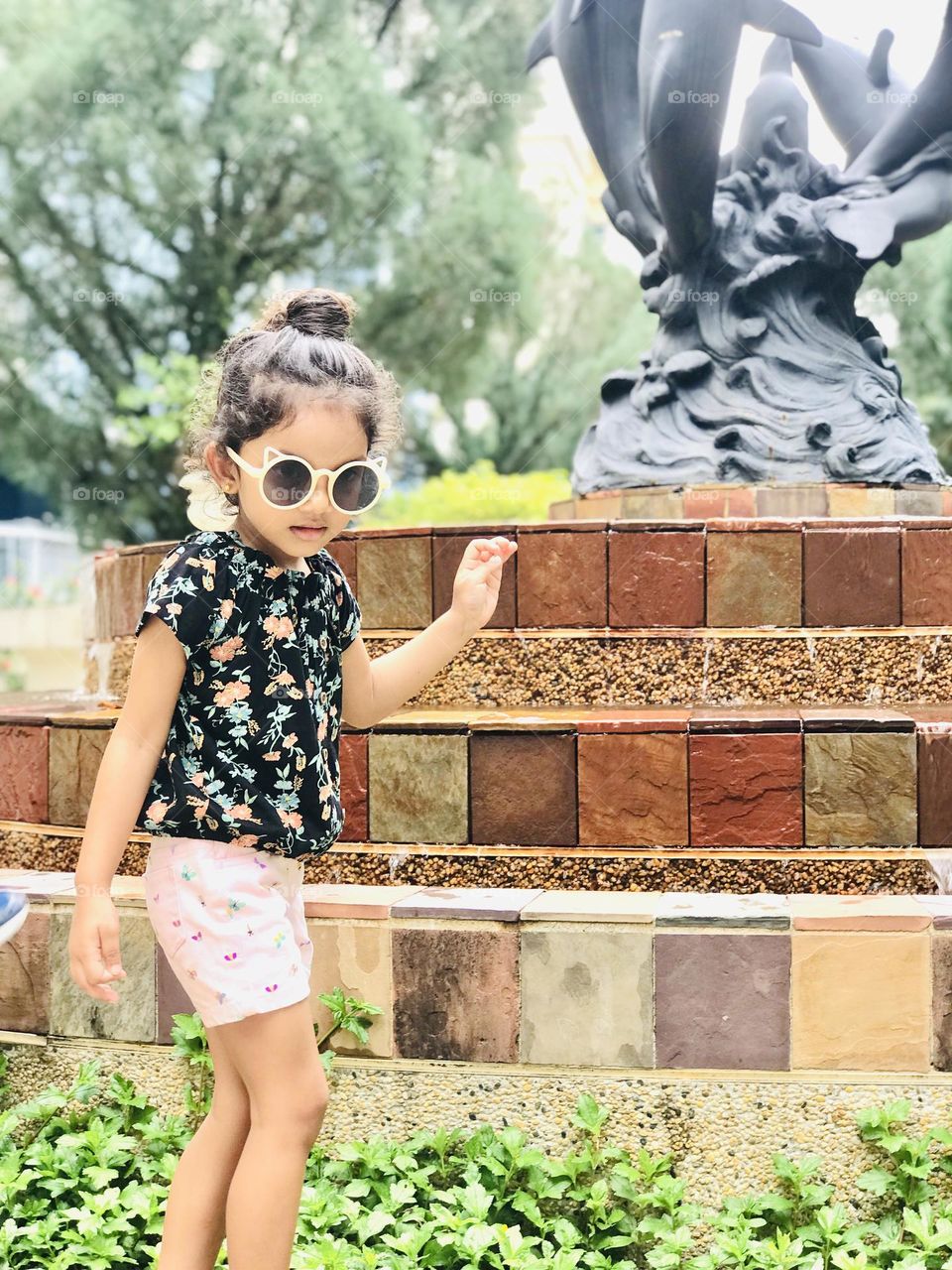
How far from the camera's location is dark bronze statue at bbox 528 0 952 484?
14.3 feet

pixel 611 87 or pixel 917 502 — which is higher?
pixel 611 87

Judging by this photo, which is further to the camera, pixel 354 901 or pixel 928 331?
pixel 928 331

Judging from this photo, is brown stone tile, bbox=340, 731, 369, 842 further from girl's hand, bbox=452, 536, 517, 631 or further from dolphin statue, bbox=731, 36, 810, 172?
dolphin statue, bbox=731, 36, 810, 172

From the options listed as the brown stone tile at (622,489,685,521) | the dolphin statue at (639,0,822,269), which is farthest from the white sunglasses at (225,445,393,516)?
the dolphin statue at (639,0,822,269)

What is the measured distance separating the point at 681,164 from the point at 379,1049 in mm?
3280

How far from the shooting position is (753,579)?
3.12 metres

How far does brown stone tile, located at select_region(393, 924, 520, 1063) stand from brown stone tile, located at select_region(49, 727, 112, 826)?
88cm

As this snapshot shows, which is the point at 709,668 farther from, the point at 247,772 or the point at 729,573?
the point at 247,772

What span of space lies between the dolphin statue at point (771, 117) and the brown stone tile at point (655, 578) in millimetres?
2315

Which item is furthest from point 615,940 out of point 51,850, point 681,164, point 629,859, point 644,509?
point 681,164

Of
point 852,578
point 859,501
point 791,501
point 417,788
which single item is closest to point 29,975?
point 417,788

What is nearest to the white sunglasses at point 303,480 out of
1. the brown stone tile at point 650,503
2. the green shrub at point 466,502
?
the brown stone tile at point 650,503

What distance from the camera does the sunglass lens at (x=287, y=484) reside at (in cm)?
167

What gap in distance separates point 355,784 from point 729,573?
1052mm
